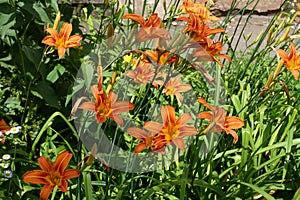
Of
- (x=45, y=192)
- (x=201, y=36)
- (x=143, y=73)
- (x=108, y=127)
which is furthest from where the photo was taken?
(x=108, y=127)

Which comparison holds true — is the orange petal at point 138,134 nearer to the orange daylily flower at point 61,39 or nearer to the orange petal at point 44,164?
the orange petal at point 44,164

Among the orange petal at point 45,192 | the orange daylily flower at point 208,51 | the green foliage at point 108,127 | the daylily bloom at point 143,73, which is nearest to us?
the orange petal at point 45,192

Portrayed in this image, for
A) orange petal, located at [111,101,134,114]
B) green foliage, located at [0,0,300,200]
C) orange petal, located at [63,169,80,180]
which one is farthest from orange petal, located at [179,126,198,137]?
green foliage, located at [0,0,300,200]

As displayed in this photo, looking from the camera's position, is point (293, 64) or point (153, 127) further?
point (293, 64)

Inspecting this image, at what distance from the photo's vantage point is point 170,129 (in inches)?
57.7

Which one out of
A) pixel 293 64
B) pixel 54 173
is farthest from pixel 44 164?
pixel 293 64

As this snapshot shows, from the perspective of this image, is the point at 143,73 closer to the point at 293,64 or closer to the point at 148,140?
the point at 148,140

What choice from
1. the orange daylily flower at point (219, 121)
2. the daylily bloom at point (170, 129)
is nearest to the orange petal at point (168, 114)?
the daylily bloom at point (170, 129)

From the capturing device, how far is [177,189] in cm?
207

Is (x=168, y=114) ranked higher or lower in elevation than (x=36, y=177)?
higher

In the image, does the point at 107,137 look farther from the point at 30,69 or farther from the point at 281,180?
the point at 281,180

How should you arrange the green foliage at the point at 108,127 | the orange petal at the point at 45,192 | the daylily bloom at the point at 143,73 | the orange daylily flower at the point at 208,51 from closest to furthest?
the orange petal at the point at 45,192 → the orange daylily flower at the point at 208,51 → the daylily bloom at the point at 143,73 → the green foliage at the point at 108,127

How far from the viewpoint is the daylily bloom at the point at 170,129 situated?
4.71 feet

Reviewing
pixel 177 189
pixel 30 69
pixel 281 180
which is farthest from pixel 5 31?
pixel 281 180
